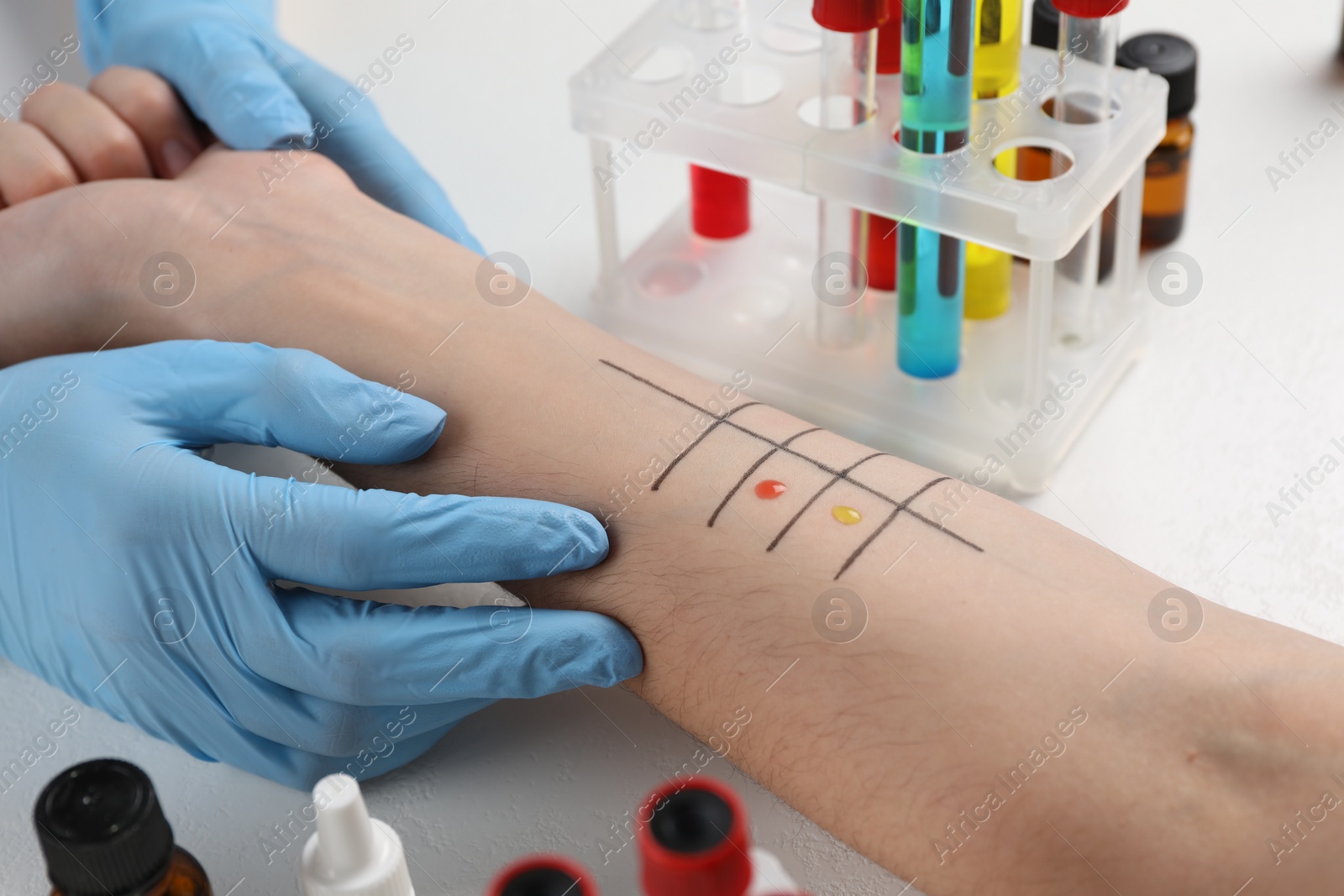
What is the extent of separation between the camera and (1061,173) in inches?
92.2

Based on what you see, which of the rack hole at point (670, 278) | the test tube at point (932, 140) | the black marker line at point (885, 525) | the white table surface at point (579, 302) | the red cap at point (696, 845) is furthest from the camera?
the rack hole at point (670, 278)

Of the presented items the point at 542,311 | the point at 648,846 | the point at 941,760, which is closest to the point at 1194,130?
the point at 542,311

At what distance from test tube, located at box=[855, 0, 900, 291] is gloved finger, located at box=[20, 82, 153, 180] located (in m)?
1.49

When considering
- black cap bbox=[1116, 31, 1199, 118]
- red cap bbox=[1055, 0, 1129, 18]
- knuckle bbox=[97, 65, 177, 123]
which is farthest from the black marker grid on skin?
knuckle bbox=[97, 65, 177, 123]

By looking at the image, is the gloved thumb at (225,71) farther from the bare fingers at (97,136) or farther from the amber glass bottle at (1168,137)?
the amber glass bottle at (1168,137)

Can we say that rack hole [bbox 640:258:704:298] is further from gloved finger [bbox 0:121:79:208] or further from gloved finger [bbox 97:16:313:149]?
gloved finger [bbox 0:121:79:208]

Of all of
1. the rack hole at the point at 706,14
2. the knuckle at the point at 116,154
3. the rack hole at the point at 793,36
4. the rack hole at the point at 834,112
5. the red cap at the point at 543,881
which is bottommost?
the knuckle at the point at 116,154

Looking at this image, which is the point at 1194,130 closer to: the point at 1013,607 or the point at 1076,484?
the point at 1076,484

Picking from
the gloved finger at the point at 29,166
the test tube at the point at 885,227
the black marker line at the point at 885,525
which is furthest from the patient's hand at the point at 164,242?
the black marker line at the point at 885,525

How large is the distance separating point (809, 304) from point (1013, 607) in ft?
3.57

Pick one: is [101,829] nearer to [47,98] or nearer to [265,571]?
[265,571]

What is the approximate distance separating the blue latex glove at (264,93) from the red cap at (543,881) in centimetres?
180

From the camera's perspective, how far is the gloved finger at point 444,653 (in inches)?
76.2

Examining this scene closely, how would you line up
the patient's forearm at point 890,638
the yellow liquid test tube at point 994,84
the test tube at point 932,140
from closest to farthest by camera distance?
the patient's forearm at point 890,638, the test tube at point 932,140, the yellow liquid test tube at point 994,84
